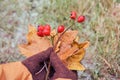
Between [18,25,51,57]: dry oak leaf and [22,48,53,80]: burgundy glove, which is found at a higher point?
[18,25,51,57]: dry oak leaf

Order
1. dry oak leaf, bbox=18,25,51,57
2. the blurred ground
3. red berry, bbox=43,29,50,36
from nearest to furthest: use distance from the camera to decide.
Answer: red berry, bbox=43,29,50,36, dry oak leaf, bbox=18,25,51,57, the blurred ground

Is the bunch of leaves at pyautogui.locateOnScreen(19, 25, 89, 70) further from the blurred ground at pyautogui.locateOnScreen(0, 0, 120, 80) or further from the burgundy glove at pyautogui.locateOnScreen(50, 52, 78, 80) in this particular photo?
the blurred ground at pyautogui.locateOnScreen(0, 0, 120, 80)

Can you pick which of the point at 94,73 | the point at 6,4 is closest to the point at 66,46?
the point at 94,73

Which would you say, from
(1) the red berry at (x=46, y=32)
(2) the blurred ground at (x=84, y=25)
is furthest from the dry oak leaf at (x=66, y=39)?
(2) the blurred ground at (x=84, y=25)

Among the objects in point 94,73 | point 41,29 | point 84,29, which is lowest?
point 94,73

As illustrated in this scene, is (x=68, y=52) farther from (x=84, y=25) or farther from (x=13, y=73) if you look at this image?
(x=84, y=25)

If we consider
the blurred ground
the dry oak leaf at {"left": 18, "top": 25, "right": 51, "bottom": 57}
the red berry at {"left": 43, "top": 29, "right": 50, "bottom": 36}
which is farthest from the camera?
the blurred ground

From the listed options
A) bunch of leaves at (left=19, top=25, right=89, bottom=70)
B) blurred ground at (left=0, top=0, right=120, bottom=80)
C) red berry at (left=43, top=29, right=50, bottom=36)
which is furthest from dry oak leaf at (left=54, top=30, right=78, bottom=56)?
blurred ground at (left=0, top=0, right=120, bottom=80)

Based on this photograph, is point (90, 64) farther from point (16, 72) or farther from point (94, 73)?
point (16, 72)
